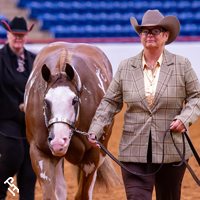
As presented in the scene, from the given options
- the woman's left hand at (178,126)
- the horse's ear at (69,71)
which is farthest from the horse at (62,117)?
the woman's left hand at (178,126)

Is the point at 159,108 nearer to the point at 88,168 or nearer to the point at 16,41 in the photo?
the point at 88,168

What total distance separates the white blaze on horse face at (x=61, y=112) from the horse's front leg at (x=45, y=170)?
443mm

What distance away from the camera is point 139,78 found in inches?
96.3

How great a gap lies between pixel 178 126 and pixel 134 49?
24.8 feet

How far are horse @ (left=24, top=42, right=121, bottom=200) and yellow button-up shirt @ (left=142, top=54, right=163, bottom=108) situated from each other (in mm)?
540

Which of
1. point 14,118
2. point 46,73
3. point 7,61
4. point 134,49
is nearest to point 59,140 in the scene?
point 46,73

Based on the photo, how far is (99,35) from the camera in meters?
12.6

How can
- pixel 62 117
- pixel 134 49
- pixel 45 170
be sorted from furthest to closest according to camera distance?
pixel 134 49
pixel 45 170
pixel 62 117

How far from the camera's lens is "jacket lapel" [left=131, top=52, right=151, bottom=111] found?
94.6 inches

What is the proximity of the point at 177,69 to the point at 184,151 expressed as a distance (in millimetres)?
541

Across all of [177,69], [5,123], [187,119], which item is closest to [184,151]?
[187,119]

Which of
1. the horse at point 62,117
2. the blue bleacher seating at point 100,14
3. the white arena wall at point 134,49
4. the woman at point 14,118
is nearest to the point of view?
the horse at point 62,117

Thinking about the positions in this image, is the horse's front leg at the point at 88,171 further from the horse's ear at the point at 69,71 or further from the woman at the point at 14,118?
the horse's ear at the point at 69,71

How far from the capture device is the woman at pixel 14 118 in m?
3.41
